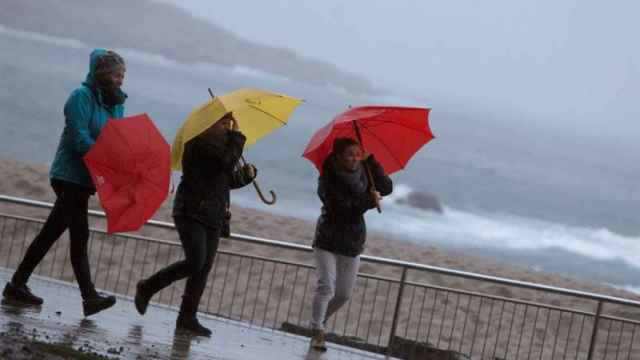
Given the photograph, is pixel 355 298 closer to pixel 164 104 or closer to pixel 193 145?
pixel 193 145

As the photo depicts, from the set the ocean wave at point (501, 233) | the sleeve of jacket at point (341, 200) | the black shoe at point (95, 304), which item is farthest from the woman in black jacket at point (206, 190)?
the ocean wave at point (501, 233)

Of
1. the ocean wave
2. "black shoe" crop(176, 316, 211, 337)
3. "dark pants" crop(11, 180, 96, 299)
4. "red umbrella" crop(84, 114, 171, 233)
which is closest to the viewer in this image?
"red umbrella" crop(84, 114, 171, 233)

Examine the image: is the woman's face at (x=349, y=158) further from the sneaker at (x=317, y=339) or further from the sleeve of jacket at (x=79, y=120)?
the sleeve of jacket at (x=79, y=120)

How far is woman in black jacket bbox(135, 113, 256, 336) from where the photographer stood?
1004 cm

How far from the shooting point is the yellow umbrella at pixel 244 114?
396 inches

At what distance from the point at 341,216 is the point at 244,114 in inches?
41.6

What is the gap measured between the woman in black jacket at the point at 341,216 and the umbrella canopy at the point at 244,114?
1.66 ft

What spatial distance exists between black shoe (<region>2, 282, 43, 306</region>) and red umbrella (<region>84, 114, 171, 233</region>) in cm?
102

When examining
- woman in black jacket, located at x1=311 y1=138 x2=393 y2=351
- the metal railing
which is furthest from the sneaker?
the metal railing

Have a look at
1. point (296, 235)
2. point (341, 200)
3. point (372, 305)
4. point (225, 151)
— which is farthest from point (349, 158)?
point (296, 235)

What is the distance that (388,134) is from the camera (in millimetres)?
11242

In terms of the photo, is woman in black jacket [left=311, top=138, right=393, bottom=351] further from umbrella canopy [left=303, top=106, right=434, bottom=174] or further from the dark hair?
umbrella canopy [left=303, top=106, right=434, bottom=174]

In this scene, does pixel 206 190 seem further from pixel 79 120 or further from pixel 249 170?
pixel 79 120

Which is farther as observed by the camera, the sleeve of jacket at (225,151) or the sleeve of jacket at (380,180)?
the sleeve of jacket at (380,180)
